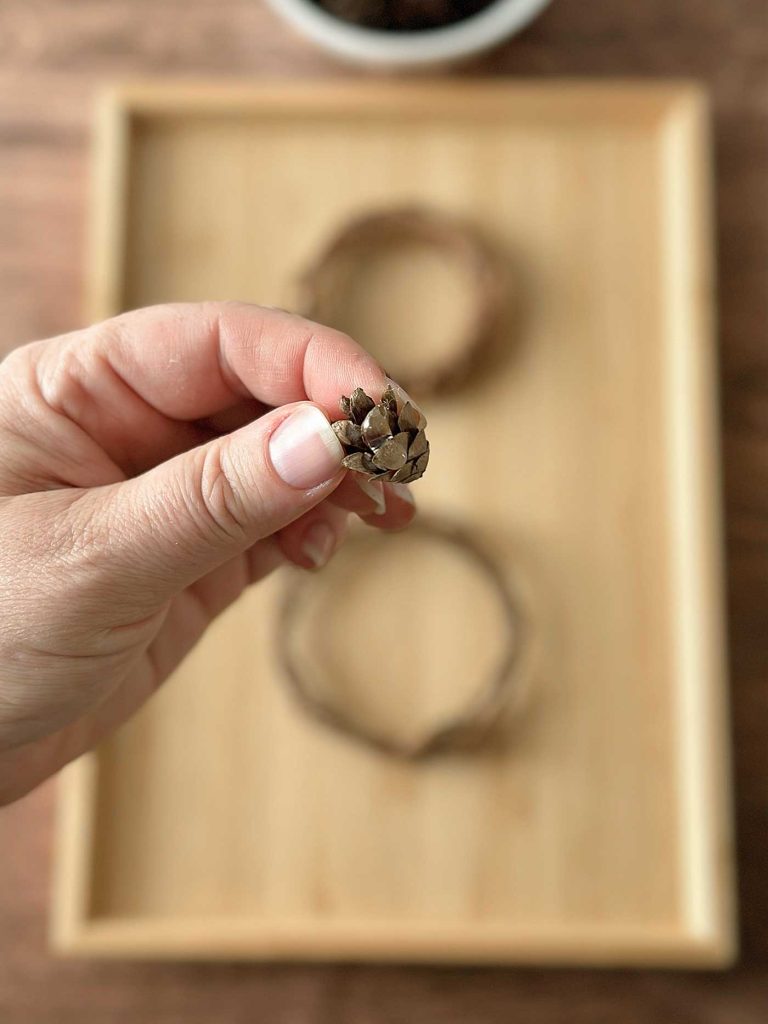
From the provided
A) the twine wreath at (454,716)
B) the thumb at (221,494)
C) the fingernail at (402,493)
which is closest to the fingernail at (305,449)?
the thumb at (221,494)

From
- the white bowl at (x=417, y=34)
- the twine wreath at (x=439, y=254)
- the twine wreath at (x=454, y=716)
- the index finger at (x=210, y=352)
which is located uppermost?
the white bowl at (x=417, y=34)

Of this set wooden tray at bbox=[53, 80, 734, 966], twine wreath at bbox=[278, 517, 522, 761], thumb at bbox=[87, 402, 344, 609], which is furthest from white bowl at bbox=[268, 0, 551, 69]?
thumb at bbox=[87, 402, 344, 609]

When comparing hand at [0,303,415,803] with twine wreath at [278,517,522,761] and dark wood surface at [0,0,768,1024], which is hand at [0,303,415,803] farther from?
dark wood surface at [0,0,768,1024]

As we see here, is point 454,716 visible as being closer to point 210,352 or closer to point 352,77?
point 210,352

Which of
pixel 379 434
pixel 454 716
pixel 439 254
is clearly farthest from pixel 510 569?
pixel 379 434

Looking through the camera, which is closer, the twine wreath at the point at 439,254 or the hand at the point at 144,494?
the hand at the point at 144,494

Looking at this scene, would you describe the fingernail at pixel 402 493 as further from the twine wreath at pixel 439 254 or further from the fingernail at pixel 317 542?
the twine wreath at pixel 439 254
